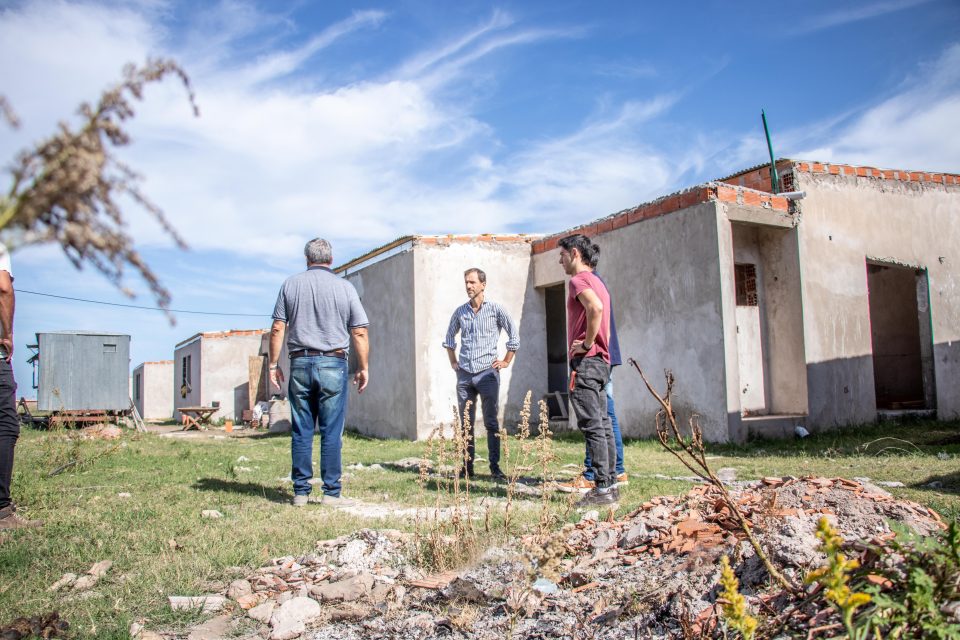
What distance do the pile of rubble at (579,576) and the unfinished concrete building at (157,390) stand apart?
3281 centimetres

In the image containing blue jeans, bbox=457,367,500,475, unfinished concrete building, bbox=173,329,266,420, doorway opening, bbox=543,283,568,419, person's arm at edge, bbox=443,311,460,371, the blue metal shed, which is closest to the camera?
blue jeans, bbox=457,367,500,475

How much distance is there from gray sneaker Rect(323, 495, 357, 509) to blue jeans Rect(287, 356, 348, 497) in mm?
43

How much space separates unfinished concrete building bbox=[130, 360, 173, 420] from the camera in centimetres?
3248

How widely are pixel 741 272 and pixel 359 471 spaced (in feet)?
20.6

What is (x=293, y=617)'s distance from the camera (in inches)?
101

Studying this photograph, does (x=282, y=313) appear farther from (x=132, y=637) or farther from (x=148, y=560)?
(x=132, y=637)

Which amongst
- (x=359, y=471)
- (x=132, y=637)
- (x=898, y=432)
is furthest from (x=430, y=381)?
(x=132, y=637)

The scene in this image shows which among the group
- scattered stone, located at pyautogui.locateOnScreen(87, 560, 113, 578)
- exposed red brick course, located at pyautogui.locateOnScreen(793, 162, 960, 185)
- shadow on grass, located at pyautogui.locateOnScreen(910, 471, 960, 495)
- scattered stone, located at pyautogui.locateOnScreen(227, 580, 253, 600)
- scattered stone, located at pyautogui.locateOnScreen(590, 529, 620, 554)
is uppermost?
exposed red brick course, located at pyautogui.locateOnScreen(793, 162, 960, 185)

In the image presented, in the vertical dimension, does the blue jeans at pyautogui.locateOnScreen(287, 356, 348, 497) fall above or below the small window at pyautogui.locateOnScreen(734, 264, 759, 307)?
below

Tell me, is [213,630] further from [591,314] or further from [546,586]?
[591,314]

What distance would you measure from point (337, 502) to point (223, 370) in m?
21.2

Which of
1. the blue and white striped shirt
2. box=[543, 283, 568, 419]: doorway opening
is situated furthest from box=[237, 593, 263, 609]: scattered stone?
box=[543, 283, 568, 419]: doorway opening

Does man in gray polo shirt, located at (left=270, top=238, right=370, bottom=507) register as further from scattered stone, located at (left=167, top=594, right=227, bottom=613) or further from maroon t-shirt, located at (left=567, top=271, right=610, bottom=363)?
scattered stone, located at (left=167, top=594, right=227, bottom=613)

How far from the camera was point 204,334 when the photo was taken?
23859 millimetres
